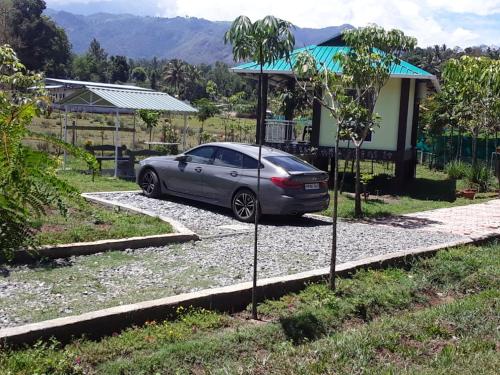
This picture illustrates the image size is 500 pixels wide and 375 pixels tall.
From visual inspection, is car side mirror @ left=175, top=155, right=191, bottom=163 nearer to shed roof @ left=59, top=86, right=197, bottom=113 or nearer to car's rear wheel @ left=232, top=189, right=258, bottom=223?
car's rear wheel @ left=232, top=189, right=258, bottom=223

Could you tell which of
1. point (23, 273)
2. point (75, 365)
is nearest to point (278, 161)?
point (23, 273)

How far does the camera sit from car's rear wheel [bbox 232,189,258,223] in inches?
477

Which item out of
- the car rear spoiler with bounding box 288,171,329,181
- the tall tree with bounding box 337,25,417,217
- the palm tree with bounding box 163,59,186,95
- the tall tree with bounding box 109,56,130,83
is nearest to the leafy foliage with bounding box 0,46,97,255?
the car rear spoiler with bounding box 288,171,329,181

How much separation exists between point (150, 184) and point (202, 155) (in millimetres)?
1528

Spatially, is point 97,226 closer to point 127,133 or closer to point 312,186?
point 312,186

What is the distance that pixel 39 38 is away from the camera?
79.1 meters

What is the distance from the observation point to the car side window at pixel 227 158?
12.7 m

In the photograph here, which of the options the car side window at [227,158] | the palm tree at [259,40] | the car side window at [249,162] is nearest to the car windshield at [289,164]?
the car side window at [249,162]

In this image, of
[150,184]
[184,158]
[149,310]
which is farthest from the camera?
[150,184]

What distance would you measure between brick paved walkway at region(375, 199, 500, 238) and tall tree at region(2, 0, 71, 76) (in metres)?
68.7

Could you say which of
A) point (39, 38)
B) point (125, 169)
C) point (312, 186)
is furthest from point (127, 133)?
point (39, 38)

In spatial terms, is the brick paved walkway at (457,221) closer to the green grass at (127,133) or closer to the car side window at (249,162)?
the car side window at (249,162)

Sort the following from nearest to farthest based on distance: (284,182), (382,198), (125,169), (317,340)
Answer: (317,340), (284,182), (382,198), (125,169)

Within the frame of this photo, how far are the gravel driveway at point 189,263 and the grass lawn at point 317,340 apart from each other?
36.2 inches
